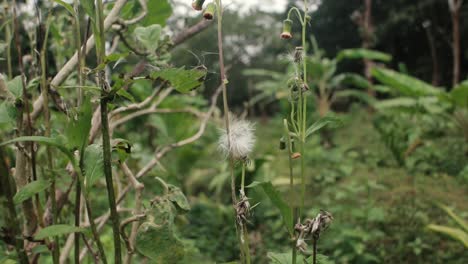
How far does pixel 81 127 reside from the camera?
528 mm

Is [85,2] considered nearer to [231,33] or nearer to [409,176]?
[409,176]

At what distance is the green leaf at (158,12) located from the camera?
929 millimetres

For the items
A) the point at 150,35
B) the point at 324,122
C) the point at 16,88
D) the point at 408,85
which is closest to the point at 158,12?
the point at 150,35

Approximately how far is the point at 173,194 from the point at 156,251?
9 cm

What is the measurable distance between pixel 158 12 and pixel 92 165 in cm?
47

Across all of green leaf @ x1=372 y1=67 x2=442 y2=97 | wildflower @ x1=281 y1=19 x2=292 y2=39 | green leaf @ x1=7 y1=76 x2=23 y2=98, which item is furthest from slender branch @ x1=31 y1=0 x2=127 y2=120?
green leaf @ x1=372 y1=67 x2=442 y2=97

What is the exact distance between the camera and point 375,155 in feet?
13.3

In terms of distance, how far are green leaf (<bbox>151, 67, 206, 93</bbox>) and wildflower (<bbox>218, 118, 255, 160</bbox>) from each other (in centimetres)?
8

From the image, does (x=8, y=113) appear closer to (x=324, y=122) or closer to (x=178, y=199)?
(x=178, y=199)

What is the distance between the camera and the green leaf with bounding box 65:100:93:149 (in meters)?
0.53

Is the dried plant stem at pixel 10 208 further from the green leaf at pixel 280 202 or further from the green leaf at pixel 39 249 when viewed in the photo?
the green leaf at pixel 280 202

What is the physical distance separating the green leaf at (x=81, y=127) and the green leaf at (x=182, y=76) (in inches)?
3.2

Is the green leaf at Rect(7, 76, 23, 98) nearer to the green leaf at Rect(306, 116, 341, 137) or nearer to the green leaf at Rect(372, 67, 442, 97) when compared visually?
the green leaf at Rect(306, 116, 341, 137)

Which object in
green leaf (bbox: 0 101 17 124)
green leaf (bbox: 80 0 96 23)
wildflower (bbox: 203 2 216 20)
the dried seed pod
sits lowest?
green leaf (bbox: 0 101 17 124)
